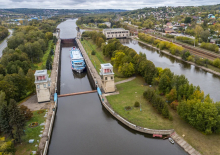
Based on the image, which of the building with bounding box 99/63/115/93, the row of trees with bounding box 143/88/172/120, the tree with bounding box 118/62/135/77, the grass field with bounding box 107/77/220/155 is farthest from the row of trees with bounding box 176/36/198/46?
the row of trees with bounding box 143/88/172/120

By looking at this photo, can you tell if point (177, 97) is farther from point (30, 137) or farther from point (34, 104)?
point (34, 104)

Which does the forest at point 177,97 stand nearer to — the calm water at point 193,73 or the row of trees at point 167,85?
the row of trees at point 167,85

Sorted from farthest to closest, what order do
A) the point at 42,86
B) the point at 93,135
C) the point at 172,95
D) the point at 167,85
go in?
the point at 167,85 → the point at 42,86 → the point at 172,95 → the point at 93,135

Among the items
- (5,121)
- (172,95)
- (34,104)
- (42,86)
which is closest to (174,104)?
(172,95)

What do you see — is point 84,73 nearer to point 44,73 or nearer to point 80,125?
point 44,73

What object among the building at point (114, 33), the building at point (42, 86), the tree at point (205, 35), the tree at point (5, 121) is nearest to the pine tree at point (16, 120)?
the tree at point (5, 121)

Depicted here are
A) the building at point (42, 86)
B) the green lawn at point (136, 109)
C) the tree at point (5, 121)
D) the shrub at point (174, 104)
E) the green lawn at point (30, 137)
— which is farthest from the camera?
the building at point (42, 86)
